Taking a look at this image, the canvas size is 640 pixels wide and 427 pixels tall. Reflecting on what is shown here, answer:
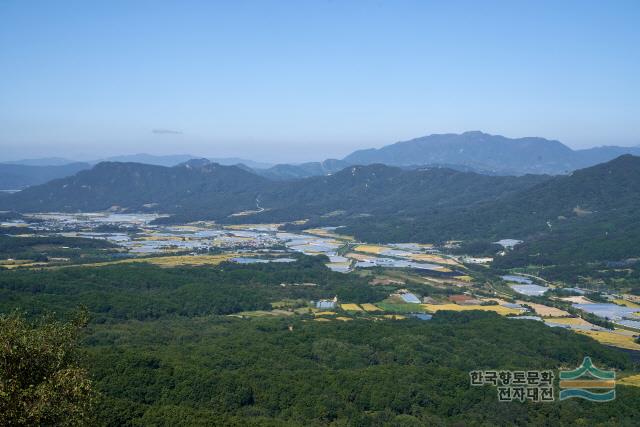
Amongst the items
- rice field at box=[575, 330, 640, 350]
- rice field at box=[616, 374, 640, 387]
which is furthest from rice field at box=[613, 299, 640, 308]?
rice field at box=[616, 374, 640, 387]

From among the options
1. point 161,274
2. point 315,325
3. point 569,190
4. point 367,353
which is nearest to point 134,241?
point 161,274

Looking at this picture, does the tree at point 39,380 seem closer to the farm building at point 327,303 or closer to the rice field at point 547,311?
the farm building at point 327,303

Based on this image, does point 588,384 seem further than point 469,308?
No

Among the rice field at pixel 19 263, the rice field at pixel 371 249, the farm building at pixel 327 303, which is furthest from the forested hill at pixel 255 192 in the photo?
the farm building at pixel 327 303

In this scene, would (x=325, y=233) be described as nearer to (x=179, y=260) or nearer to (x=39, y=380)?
(x=179, y=260)

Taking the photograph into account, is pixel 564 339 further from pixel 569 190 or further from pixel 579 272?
pixel 569 190

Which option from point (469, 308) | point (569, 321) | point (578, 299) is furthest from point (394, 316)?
point (578, 299)
